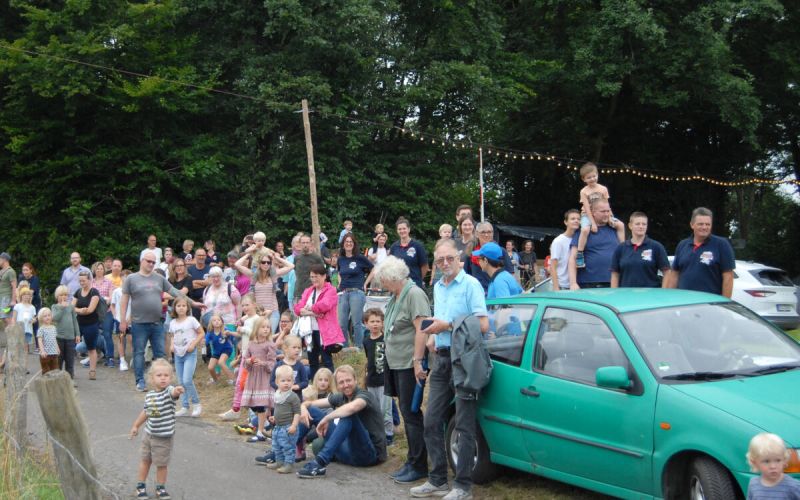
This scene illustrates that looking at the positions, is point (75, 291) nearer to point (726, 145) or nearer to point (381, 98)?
point (381, 98)

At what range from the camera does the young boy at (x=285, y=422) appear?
26.6 ft

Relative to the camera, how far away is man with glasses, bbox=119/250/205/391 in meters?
12.1

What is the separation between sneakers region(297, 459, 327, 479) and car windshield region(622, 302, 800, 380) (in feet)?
11.5

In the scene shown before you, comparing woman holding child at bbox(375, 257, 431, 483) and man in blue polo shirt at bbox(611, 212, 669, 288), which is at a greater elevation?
man in blue polo shirt at bbox(611, 212, 669, 288)

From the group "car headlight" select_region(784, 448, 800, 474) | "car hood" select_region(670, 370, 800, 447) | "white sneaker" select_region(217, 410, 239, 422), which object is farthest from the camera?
"white sneaker" select_region(217, 410, 239, 422)

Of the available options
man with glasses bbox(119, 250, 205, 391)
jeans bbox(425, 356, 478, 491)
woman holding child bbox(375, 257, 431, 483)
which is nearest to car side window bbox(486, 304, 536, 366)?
jeans bbox(425, 356, 478, 491)

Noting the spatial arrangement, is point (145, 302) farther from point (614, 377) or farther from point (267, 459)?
point (614, 377)

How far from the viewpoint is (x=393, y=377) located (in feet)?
25.2

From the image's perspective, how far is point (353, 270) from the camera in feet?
41.1

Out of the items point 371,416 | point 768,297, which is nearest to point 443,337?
point 371,416

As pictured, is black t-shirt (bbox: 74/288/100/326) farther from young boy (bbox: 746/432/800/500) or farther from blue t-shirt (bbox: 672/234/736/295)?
young boy (bbox: 746/432/800/500)

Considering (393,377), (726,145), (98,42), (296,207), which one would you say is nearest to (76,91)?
(98,42)

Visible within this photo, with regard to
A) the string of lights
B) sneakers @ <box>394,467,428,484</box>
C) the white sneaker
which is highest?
the string of lights

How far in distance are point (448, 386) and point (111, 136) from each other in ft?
73.4
